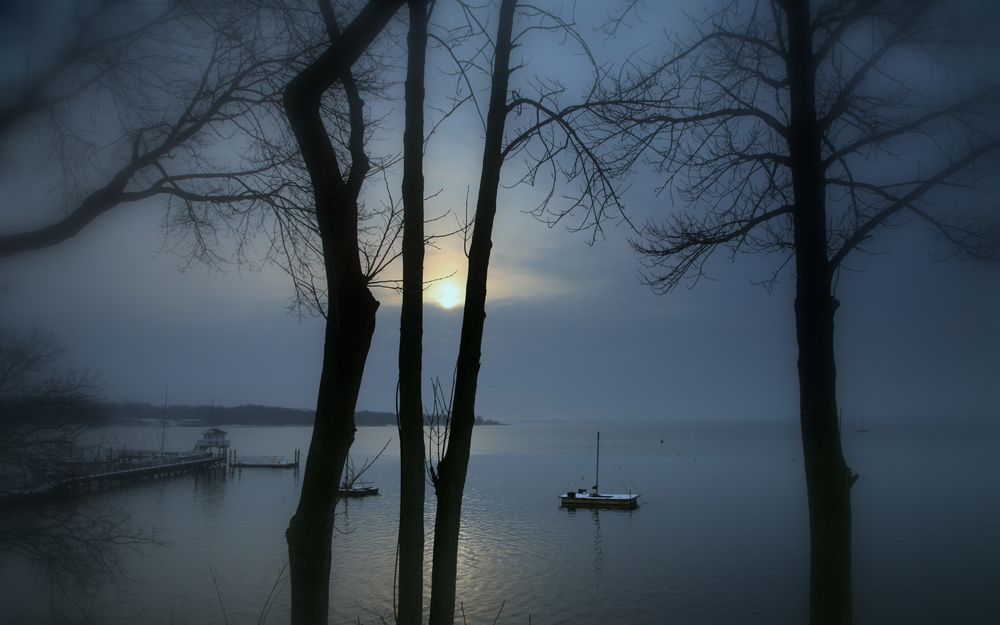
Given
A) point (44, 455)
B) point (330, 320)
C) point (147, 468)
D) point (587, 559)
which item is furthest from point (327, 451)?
point (147, 468)

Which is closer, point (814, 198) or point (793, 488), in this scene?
point (814, 198)

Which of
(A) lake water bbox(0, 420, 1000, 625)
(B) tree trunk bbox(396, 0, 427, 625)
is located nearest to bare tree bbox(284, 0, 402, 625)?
(B) tree trunk bbox(396, 0, 427, 625)

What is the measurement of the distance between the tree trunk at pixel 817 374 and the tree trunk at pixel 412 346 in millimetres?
2792

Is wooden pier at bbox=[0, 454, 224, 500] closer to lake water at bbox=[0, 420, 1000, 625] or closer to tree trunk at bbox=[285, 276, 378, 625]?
lake water at bbox=[0, 420, 1000, 625]

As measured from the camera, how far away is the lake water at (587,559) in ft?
95.1

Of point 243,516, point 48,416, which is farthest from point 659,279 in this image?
point 243,516

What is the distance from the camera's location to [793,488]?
262 feet

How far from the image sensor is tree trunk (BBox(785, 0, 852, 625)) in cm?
539

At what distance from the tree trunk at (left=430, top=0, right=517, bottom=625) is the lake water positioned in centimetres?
679

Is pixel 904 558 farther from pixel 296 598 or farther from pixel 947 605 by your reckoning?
pixel 296 598

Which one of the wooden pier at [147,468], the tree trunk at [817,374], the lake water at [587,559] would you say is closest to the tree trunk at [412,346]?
the tree trunk at [817,374]

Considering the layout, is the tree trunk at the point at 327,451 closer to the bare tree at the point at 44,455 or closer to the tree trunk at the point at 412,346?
the tree trunk at the point at 412,346

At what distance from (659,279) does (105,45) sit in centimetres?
→ 550

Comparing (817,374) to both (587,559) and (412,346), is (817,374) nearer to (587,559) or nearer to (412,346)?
(412,346)
